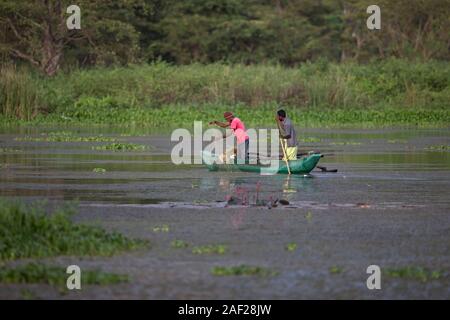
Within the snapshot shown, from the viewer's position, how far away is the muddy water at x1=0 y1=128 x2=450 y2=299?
12.4 metres

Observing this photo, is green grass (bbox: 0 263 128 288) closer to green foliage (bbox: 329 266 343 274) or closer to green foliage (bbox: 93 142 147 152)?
green foliage (bbox: 329 266 343 274)

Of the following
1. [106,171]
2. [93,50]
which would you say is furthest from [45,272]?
[93,50]

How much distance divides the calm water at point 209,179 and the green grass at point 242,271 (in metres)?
5.85

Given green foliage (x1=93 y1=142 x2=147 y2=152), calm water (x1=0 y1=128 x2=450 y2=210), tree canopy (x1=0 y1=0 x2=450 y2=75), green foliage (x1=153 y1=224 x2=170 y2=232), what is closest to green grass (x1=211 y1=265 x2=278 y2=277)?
green foliage (x1=153 y1=224 x2=170 y2=232)

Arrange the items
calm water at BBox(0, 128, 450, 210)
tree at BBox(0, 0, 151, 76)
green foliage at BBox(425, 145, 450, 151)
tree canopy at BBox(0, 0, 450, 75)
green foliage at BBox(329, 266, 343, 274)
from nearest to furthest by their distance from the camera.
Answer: green foliage at BBox(329, 266, 343, 274) < calm water at BBox(0, 128, 450, 210) < green foliage at BBox(425, 145, 450, 151) < tree at BBox(0, 0, 151, 76) < tree canopy at BBox(0, 0, 450, 75)

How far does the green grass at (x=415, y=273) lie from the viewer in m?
12.7

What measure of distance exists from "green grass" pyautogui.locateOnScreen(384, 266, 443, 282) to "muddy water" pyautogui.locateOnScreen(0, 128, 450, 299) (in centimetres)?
11

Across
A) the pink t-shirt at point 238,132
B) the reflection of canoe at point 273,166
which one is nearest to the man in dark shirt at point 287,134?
the reflection of canoe at point 273,166

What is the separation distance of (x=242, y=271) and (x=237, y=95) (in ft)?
134

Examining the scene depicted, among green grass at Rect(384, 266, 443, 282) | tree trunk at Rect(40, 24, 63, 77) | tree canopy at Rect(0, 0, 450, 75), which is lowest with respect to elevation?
green grass at Rect(384, 266, 443, 282)

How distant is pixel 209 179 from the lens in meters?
24.2
